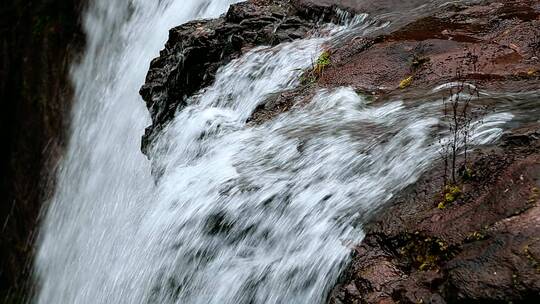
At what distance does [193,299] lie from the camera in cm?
375

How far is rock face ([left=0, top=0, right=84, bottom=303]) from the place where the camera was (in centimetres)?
977

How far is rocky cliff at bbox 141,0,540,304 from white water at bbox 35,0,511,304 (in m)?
0.18

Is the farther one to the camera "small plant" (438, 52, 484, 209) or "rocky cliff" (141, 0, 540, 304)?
"small plant" (438, 52, 484, 209)

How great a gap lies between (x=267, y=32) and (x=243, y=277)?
2792mm

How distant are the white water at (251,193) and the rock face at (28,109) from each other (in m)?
3.33

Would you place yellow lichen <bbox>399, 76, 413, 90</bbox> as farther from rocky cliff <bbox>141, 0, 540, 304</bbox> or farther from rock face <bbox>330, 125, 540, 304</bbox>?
rock face <bbox>330, 125, 540, 304</bbox>

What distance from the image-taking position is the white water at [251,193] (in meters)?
3.36

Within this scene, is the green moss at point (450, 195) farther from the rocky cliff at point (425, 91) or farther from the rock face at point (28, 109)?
the rock face at point (28, 109)

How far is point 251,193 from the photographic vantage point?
12.6ft

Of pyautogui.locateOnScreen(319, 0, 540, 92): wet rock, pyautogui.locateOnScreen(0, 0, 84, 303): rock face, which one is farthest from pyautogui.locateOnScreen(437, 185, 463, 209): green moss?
pyautogui.locateOnScreen(0, 0, 84, 303): rock face

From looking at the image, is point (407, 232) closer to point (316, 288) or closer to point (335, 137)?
point (316, 288)

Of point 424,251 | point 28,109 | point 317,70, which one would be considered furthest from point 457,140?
point 28,109

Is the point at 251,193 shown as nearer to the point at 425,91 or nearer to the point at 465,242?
the point at 425,91

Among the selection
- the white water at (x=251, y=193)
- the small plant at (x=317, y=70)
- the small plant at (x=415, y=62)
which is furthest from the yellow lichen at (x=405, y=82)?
the small plant at (x=317, y=70)
